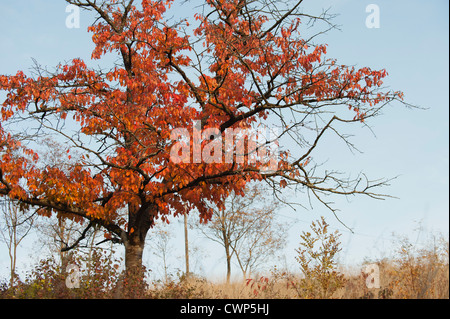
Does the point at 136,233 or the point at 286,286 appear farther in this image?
the point at 136,233

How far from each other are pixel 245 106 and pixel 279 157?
79.2 inches

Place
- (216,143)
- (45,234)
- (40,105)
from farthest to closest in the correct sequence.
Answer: (45,234) → (40,105) → (216,143)

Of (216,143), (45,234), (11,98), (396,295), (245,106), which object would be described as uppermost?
(11,98)

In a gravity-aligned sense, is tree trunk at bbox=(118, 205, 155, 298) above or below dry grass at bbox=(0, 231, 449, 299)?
above

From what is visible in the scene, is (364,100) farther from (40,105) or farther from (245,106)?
(40,105)

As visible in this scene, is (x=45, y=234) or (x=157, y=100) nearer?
(x=157, y=100)

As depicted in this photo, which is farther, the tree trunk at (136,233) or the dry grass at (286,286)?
the tree trunk at (136,233)

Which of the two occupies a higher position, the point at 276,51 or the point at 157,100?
the point at 276,51

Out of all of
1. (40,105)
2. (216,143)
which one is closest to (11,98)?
(40,105)

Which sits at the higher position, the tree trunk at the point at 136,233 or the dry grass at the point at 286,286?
the tree trunk at the point at 136,233

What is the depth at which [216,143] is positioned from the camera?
11.2m

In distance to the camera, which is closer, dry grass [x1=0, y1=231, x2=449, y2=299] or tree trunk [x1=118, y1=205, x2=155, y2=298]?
dry grass [x1=0, y1=231, x2=449, y2=299]
